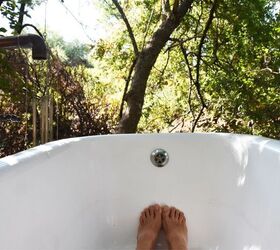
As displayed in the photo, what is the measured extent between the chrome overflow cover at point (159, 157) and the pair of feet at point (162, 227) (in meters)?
0.16

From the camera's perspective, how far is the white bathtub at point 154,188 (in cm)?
116

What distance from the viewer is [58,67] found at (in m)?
2.89

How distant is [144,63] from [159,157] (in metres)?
1.29

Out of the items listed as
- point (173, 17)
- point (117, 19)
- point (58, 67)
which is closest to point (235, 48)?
point (173, 17)

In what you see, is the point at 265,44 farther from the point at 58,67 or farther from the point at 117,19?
the point at 58,67

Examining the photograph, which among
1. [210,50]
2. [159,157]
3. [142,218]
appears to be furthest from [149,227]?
[210,50]

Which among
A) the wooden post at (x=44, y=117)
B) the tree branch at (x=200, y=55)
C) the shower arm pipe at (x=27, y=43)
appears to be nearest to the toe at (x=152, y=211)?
the wooden post at (x=44, y=117)

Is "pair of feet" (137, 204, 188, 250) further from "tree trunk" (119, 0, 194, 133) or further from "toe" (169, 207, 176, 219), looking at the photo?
"tree trunk" (119, 0, 194, 133)

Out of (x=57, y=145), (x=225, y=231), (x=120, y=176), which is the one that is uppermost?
(x=57, y=145)

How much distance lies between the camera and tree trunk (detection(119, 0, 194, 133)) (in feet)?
8.73

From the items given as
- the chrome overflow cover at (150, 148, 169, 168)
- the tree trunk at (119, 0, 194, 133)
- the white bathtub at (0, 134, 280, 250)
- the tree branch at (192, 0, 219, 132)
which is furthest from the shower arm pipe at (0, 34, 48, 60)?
the tree branch at (192, 0, 219, 132)

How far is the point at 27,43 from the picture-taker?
1.11m

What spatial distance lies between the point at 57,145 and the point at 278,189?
2.20 feet

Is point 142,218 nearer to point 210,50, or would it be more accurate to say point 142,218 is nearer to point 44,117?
point 44,117
